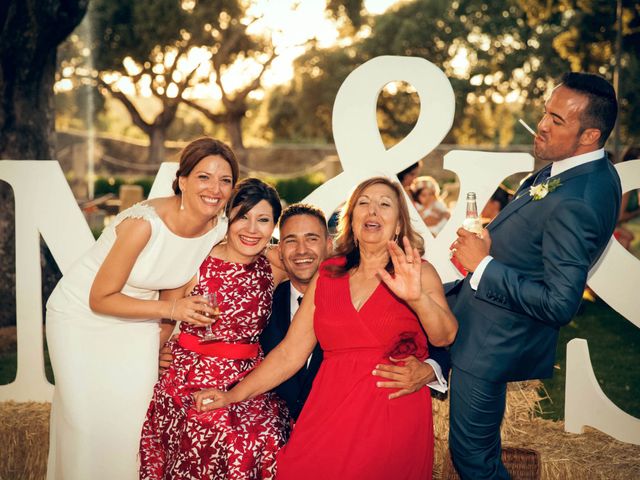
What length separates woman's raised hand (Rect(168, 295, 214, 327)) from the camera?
12.1 ft

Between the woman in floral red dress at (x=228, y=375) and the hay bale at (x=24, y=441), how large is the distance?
1.23m

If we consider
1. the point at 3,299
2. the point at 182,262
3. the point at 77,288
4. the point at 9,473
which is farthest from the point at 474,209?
the point at 3,299

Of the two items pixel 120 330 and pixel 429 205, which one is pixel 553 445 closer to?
pixel 120 330

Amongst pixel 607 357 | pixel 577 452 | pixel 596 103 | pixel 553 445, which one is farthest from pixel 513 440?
pixel 607 357

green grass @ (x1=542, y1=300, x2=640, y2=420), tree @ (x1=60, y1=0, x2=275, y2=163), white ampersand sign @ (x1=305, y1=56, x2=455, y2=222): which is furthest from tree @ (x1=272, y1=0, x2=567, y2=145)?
white ampersand sign @ (x1=305, y1=56, x2=455, y2=222)

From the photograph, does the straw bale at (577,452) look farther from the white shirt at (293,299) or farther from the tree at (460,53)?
the tree at (460,53)

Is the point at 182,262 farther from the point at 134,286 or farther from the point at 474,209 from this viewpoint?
the point at 474,209

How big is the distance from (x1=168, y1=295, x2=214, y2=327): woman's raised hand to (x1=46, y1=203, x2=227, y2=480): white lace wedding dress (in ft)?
1.01

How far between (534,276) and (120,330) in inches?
87.4

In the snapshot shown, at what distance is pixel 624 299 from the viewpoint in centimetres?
455

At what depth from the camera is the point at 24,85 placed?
326 inches

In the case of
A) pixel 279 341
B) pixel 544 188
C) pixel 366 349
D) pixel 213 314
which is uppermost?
pixel 544 188

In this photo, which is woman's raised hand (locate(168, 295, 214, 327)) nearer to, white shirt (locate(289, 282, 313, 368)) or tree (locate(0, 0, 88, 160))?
white shirt (locate(289, 282, 313, 368))

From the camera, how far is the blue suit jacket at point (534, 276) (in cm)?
315
